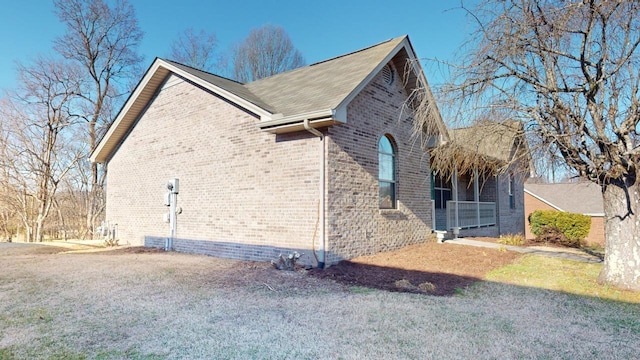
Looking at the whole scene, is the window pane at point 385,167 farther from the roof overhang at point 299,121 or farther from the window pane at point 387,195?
the roof overhang at point 299,121

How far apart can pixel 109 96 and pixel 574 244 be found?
26.3 metres

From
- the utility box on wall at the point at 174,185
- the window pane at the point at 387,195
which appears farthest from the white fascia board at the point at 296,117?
the utility box on wall at the point at 174,185

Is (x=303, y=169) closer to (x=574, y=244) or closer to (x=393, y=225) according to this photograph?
(x=393, y=225)

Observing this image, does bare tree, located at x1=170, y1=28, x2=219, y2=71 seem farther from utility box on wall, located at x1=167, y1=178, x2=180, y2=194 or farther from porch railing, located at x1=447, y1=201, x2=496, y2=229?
porch railing, located at x1=447, y1=201, x2=496, y2=229

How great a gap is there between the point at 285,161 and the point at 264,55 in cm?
2401

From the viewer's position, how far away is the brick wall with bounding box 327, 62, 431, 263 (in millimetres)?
8367

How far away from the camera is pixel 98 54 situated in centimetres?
2314

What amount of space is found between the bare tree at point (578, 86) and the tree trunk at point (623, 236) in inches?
0.5

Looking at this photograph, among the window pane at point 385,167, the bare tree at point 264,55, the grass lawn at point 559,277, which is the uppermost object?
the bare tree at point 264,55

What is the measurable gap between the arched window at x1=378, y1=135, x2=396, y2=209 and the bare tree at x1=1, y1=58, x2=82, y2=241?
64.1 ft

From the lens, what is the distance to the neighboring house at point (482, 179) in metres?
7.52

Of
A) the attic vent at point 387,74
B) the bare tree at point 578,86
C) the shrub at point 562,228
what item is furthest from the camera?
the shrub at point 562,228

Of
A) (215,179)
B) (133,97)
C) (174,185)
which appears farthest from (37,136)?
(215,179)

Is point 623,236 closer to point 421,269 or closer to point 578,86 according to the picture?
point 578,86
